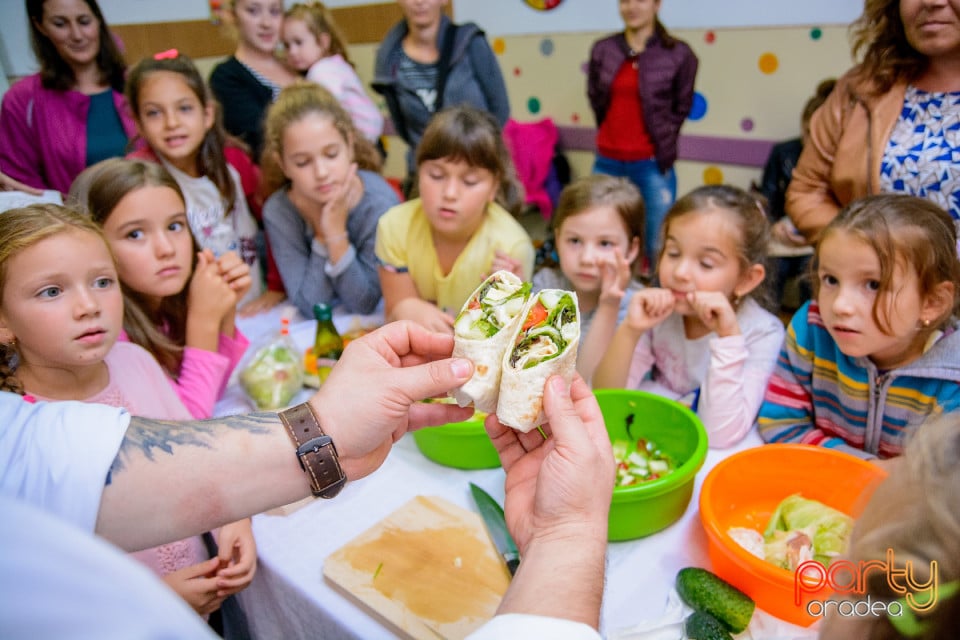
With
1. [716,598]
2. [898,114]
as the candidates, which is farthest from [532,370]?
[898,114]

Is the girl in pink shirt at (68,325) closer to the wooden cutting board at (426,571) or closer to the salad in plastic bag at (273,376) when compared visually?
the wooden cutting board at (426,571)

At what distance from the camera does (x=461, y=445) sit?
5.01ft

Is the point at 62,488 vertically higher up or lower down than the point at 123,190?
lower down

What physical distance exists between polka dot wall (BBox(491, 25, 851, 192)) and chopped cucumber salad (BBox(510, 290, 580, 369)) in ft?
13.5

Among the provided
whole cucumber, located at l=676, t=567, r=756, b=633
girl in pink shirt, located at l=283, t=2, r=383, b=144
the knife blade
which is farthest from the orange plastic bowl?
girl in pink shirt, located at l=283, t=2, r=383, b=144

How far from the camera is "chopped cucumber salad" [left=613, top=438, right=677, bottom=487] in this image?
1.48 metres

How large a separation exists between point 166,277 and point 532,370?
4.34 feet

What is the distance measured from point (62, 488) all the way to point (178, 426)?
0.70ft

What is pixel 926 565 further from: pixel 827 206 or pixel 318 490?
pixel 827 206

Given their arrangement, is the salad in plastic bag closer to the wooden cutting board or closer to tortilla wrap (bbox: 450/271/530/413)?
the wooden cutting board

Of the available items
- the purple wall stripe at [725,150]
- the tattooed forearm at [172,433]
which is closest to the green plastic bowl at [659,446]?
the tattooed forearm at [172,433]

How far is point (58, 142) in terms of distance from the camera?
2.71 meters

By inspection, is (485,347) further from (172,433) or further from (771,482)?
(771,482)

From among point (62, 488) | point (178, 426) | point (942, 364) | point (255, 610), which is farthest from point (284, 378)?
point (942, 364)
